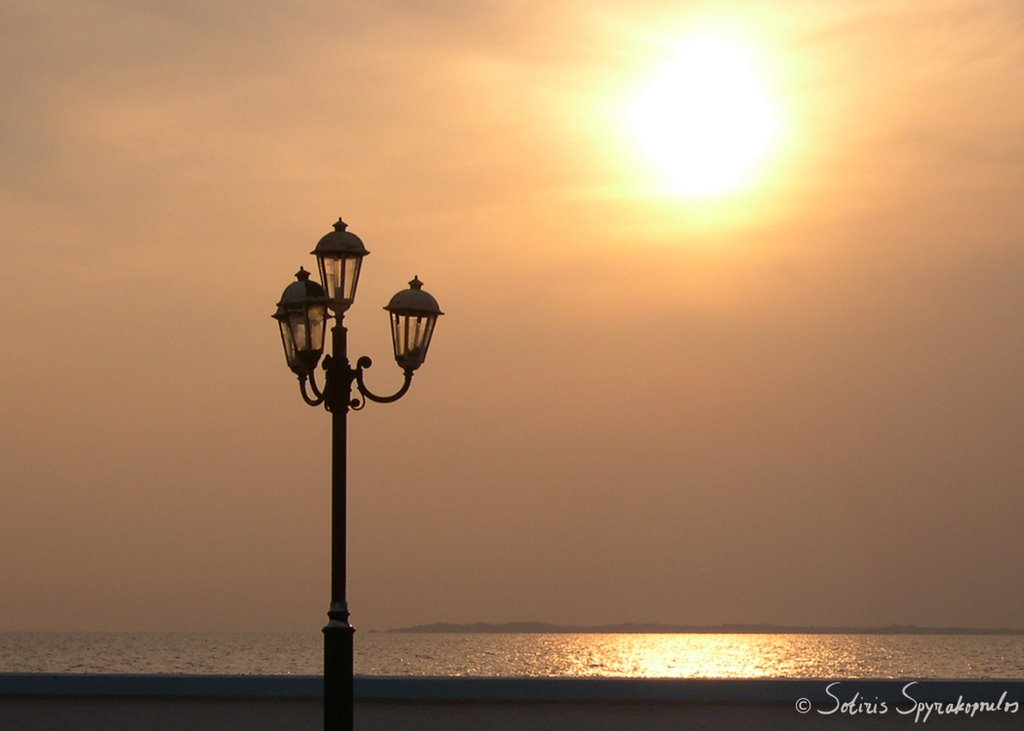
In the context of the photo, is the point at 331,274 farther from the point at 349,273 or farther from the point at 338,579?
the point at 338,579

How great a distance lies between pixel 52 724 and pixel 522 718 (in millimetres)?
4701

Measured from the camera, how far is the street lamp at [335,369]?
12.9 metres

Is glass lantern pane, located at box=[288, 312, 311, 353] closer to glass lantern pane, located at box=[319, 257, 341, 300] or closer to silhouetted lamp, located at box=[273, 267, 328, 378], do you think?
silhouetted lamp, located at box=[273, 267, 328, 378]

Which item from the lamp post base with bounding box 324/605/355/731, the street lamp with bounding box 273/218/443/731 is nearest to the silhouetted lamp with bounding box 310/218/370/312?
the street lamp with bounding box 273/218/443/731

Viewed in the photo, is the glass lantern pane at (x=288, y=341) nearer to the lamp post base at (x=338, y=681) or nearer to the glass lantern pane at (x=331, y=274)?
the glass lantern pane at (x=331, y=274)

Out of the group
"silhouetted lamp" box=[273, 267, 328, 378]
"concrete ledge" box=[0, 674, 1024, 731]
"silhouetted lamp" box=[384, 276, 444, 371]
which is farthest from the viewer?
"concrete ledge" box=[0, 674, 1024, 731]

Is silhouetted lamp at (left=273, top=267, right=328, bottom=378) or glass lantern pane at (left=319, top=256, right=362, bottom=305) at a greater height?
glass lantern pane at (left=319, top=256, right=362, bottom=305)

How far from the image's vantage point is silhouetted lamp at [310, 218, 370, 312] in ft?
43.5

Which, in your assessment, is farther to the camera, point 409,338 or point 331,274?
point 409,338

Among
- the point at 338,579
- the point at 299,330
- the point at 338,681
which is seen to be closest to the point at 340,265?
the point at 299,330

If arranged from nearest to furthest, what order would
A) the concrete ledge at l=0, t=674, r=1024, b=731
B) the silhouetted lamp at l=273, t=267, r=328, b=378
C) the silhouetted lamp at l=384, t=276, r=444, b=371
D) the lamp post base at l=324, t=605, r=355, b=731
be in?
the lamp post base at l=324, t=605, r=355, b=731
the silhouetted lamp at l=273, t=267, r=328, b=378
the silhouetted lamp at l=384, t=276, r=444, b=371
the concrete ledge at l=0, t=674, r=1024, b=731

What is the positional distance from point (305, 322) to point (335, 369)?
18.5 inches

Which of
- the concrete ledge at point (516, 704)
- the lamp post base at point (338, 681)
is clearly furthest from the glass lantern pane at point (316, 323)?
the concrete ledge at point (516, 704)

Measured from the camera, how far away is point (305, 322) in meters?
Answer: 13.2
